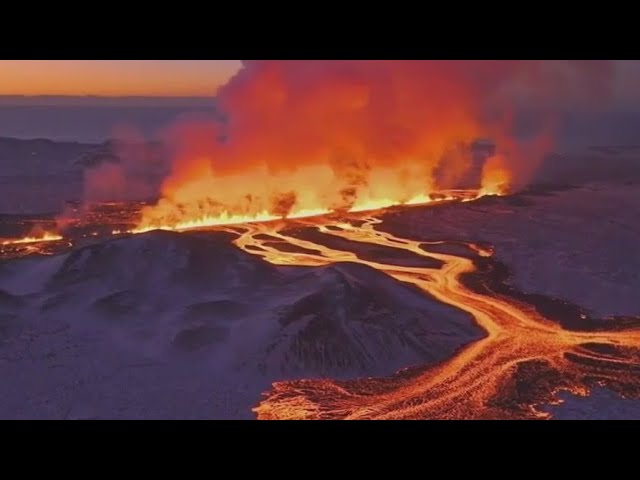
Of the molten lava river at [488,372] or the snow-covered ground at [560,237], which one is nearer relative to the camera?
the molten lava river at [488,372]

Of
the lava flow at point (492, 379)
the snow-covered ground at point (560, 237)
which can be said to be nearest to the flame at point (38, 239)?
the snow-covered ground at point (560, 237)

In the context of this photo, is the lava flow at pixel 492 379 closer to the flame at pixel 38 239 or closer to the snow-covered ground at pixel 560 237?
the snow-covered ground at pixel 560 237

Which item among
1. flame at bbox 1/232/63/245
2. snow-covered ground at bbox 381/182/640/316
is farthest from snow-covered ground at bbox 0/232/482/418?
snow-covered ground at bbox 381/182/640/316

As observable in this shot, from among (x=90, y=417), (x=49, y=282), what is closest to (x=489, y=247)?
(x=49, y=282)

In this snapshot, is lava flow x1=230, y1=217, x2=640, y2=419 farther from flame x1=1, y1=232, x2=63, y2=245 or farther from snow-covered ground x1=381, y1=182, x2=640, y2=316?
flame x1=1, y1=232, x2=63, y2=245

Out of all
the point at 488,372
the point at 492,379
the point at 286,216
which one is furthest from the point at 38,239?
the point at 492,379

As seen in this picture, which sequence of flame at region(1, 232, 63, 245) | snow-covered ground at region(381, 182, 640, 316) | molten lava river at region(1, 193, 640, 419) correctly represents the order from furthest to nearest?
flame at region(1, 232, 63, 245) → snow-covered ground at region(381, 182, 640, 316) → molten lava river at region(1, 193, 640, 419)

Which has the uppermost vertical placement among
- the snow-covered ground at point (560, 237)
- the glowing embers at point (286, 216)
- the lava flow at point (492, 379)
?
the glowing embers at point (286, 216)

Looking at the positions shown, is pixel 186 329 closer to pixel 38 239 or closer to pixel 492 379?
pixel 492 379
